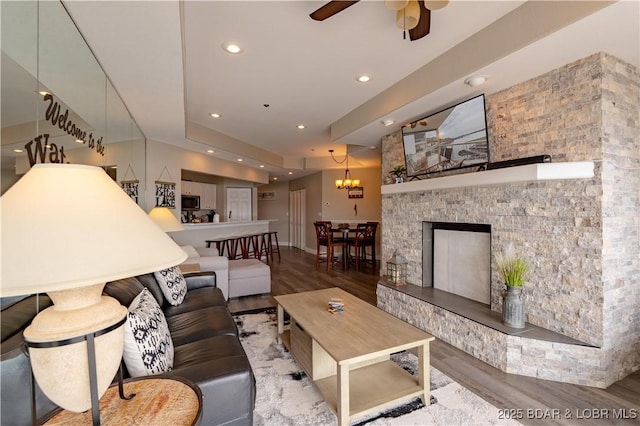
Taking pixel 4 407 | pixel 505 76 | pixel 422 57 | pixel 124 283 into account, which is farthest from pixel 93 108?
pixel 505 76

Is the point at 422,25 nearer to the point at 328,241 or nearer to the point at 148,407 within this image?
the point at 148,407

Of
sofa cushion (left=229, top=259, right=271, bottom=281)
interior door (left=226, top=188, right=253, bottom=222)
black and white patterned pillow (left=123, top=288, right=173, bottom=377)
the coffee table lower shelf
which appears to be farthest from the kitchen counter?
the coffee table lower shelf

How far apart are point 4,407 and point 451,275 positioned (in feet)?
11.8

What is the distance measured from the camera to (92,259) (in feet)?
2.36

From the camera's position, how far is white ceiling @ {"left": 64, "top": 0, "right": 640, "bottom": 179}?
183 centimetres

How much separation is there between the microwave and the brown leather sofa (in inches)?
190

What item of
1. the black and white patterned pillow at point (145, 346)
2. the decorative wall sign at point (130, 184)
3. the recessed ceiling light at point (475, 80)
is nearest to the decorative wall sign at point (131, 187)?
the decorative wall sign at point (130, 184)

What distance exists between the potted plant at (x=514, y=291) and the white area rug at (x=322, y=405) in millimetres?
763

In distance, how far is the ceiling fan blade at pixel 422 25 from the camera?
6.33ft

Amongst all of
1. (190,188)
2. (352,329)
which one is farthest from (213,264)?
(190,188)

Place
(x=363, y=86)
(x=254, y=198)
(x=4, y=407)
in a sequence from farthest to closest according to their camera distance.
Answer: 1. (x=254, y=198)
2. (x=363, y=86)
3. (x=4, y=407)

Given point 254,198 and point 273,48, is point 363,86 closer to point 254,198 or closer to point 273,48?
point 273,48

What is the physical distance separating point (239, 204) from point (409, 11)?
7.86 metres

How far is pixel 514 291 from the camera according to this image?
244cm
